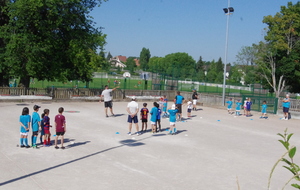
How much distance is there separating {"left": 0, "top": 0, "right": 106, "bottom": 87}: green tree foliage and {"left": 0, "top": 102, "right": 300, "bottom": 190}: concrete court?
422 inches

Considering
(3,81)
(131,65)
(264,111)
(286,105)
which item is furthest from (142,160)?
(131,65)

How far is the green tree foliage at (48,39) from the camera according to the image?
25.8 meters

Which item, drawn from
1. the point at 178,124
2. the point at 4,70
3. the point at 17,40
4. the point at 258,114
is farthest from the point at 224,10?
the point at 4,70

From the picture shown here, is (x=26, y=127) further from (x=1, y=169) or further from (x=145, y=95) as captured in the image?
(x=145, y=95)

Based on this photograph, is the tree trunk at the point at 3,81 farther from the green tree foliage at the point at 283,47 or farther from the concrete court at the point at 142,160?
the green tree foliage at the point at 283,47

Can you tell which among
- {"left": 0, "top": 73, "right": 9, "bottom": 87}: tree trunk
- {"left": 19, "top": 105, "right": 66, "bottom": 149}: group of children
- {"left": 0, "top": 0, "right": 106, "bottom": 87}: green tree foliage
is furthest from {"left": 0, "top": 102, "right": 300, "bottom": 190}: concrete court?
{"left": 0, "top": 73, "right": 9, "bottom": 87}: tree trunk

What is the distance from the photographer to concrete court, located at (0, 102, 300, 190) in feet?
26.4

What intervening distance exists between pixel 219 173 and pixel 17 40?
2162cm

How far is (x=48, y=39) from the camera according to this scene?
27.3 meters

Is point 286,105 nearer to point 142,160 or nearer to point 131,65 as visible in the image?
point 142,160

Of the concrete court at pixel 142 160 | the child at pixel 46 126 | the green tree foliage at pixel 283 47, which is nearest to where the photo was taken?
the concrete court at pixel 142 160

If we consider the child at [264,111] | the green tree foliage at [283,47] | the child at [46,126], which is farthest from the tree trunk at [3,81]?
the green tree foliage at [283,47]

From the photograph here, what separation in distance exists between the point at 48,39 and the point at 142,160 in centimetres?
2011

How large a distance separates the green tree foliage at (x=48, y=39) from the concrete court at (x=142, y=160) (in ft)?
35.1
